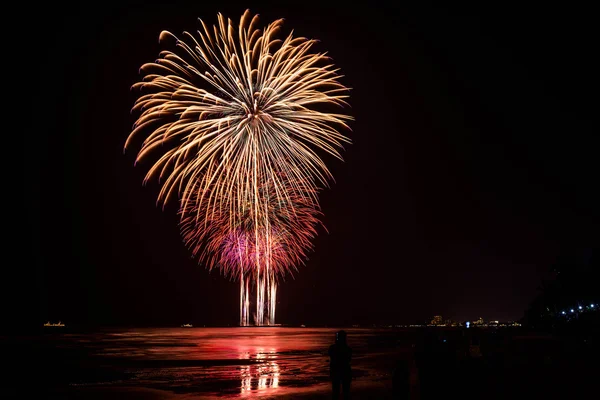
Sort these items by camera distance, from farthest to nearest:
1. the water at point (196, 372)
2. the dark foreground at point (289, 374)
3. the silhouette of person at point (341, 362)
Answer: the water at point (196, 372) < the silhouette of person at point (341, 362) < the dark foreground at point (289, 374)

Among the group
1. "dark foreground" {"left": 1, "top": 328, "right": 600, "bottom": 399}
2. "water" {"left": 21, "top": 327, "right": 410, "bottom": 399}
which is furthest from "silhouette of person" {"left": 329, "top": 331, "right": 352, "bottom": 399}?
"water" {"left": 21, "top": 327, "right": 410, "bottom": 399}

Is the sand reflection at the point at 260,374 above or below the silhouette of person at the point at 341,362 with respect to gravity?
below

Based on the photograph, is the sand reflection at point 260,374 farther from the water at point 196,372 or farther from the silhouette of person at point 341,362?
the silhouette of person at point 341,362

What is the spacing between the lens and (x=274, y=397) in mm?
12883

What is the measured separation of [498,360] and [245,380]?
1080cm

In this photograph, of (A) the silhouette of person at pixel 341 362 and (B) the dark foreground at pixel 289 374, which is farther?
(A) the silhouette of person at pixel 341 362

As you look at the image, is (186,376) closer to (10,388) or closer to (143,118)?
(10,388)

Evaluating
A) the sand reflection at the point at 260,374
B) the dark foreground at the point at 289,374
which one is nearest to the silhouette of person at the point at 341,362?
the dark foreground at the point at 289,374

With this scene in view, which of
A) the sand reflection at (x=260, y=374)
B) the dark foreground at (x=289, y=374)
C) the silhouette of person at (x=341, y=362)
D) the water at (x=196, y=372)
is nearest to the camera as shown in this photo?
the dark foreground at (x=289, y=374)

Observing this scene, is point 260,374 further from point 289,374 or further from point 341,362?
point 341,362

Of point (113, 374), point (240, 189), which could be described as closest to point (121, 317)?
point (240, 189)

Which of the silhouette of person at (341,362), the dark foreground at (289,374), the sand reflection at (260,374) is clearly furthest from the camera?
the sand reflection at (260,374)

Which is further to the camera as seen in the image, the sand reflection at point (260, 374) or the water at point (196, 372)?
the sand reflection at point (260, 374)

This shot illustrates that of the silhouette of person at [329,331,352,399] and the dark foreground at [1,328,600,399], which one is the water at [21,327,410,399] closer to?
the dark foreground at [1,328,600,399]
